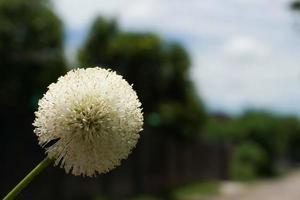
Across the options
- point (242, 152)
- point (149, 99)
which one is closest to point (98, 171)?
point (149, 99)

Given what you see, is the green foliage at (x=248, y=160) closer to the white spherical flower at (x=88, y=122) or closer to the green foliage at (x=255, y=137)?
the green foliage at (x=255, y=137)

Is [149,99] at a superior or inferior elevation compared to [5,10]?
inferior

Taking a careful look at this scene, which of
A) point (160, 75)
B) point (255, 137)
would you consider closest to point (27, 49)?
point (160, 75)

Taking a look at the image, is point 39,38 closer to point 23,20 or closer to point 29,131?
point 23,20

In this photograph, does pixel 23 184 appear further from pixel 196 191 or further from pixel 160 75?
pixel 160 75

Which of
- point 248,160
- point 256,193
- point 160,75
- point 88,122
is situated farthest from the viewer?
point 248,160

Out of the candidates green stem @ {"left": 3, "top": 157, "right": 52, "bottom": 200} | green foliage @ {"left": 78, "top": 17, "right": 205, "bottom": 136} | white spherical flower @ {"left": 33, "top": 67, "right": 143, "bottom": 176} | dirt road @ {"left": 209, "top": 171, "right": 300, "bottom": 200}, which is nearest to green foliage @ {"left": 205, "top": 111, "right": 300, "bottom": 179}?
dirt road @ {"left": 209, "top": 171, "right": 300, "bottom": 200}
